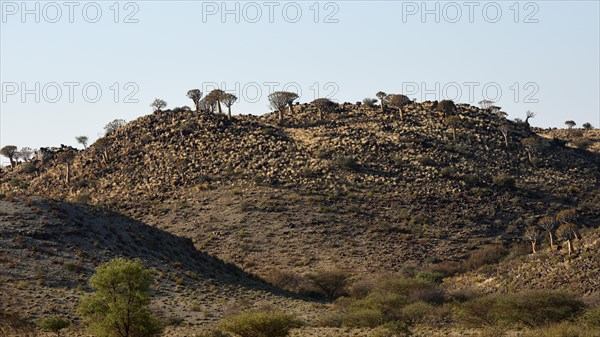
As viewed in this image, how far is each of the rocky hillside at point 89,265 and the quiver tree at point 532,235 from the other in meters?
23.8

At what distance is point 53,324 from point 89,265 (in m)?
14.2

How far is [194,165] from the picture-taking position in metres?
98.9

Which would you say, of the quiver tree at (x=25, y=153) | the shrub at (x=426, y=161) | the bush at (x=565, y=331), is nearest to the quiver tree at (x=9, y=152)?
the quiver tree at (x=25, y=153)

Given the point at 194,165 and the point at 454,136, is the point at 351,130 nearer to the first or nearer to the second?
the point at 454,136

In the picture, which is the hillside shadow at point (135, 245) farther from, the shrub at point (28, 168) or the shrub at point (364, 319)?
the shrub at point (28, 168)

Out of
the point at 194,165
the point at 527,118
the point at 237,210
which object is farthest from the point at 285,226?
the point at 527,118

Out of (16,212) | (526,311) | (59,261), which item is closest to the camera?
(526,311)

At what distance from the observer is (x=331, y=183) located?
9144 centimetres

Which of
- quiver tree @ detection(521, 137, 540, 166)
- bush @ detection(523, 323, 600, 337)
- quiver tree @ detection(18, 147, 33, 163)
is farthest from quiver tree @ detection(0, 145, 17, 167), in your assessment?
bush @ detection(523, 323, 600, 337)

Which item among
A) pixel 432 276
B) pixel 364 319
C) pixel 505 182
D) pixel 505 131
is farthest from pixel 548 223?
pixel 364 319

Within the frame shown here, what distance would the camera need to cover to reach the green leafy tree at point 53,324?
155 feet

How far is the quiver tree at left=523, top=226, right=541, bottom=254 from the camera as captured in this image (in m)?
72.1

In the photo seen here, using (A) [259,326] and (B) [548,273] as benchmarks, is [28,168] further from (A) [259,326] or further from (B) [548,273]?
(B) [548,273]

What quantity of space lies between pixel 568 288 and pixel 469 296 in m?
6.75
